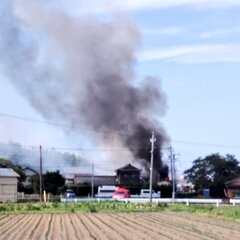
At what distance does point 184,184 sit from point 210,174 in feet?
40.1

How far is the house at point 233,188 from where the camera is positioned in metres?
82.6

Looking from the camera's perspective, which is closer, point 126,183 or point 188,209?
point 188,209

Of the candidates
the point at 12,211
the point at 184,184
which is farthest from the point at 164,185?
the point at 12,211

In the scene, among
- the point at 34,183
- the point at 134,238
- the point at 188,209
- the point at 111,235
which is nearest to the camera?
the point at 134,238

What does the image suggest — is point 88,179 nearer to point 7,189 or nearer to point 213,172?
point 213,172

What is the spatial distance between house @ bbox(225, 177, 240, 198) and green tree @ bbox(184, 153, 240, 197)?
4.58 m

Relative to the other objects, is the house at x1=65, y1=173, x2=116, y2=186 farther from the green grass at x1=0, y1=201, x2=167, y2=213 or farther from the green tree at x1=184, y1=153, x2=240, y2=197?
the green grass at x1=0, y1=201, x2=167, y2=213

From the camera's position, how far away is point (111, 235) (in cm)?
2239

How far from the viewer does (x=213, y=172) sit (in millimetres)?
92938

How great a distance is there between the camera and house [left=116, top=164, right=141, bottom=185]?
9719 cm

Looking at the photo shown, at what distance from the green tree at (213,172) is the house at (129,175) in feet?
24.8

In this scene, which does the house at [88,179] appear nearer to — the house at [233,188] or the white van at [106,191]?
the white van at [106,191]

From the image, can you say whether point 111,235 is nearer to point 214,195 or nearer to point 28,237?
point 28,237

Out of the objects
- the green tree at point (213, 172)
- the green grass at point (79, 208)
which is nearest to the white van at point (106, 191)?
the green tree at point (213, 172)
